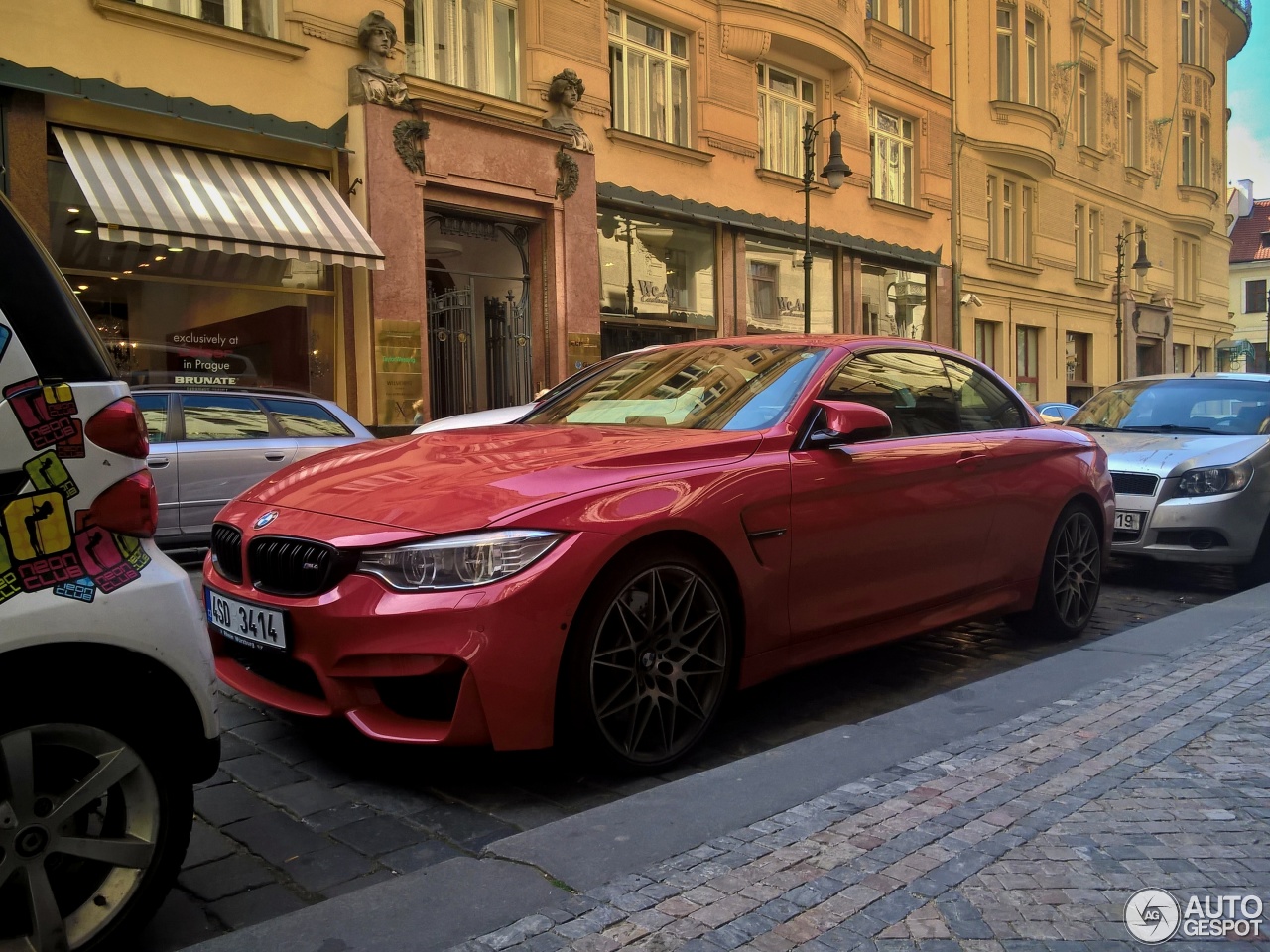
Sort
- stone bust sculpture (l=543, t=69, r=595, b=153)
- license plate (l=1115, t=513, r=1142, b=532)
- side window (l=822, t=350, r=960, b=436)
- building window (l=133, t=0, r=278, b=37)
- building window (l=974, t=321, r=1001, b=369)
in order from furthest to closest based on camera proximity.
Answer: building window (l=974, t=321, r=1001, b=369) < stone bust sculpture (l=543, t=69, r=595, b=153) < building window (l=133, t=0, r=278, b=37) < license plate (l=1115, t=513, r=1142, b=532) < side window (l=822, t=350, r=960, b=436)

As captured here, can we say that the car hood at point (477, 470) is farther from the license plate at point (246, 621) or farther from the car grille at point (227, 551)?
the license plate at point (246, 621)

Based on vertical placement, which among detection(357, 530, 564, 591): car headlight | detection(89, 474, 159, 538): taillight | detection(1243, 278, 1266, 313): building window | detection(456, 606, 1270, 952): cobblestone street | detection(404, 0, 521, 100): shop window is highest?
detection(1243, 278, 1266, 313): building window

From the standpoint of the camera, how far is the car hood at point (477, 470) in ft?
10.5

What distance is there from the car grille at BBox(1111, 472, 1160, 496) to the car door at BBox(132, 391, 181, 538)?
6.71 meters

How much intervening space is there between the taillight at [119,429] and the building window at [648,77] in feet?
46.7

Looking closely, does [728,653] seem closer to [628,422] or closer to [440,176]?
[628,422]

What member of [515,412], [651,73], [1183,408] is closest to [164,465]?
[515,412]

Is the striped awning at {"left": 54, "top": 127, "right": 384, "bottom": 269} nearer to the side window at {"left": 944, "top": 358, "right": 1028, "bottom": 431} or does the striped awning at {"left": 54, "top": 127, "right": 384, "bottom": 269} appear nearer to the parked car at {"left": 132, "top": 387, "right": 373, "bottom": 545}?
the parked car at {"left": 132, "top": 387, "right": 373, "bottom": 545}

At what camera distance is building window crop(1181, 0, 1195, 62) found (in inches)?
1352

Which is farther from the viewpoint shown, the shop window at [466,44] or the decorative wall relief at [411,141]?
the shop window at [466,44]

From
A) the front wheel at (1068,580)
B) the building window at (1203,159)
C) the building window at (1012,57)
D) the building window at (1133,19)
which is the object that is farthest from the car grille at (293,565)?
the building window at (1203,159)

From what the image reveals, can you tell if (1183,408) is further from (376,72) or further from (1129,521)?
(376,72)

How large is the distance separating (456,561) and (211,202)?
9.20 metres

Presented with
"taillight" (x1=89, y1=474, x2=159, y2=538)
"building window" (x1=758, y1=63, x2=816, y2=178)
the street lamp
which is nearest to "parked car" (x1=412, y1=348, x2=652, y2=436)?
"taillight" (x1=89, y1=474, x2=159, y2=538)
